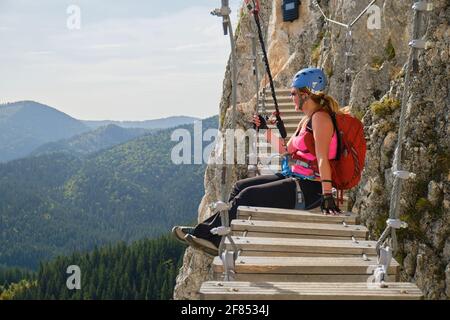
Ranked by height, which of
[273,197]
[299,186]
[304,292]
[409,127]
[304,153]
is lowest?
[304,292]

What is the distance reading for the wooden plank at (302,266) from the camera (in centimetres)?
514

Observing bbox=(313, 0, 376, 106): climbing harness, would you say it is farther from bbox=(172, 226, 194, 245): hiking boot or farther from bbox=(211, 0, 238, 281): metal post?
bbox=(211, 0, 238, 281): metal post

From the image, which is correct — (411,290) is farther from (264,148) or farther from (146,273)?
(146,273)

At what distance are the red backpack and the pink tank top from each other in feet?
0.19

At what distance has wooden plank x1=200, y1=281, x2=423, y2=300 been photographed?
4.28m

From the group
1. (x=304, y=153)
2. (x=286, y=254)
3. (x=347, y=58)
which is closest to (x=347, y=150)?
(x=304, y=153)

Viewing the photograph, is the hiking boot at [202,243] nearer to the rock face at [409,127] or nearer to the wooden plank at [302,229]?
the wooden plank at [302,229]

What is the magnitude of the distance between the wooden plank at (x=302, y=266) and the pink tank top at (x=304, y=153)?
187cm

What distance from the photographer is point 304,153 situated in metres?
7.05

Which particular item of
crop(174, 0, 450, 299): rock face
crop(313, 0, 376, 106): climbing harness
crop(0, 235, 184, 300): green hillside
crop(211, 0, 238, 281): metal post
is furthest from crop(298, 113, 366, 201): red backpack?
crop(0, 235, 184, 300): green hillside

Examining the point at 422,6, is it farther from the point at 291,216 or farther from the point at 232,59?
the point at 291,216

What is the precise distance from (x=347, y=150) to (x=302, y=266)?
7.92 feet
